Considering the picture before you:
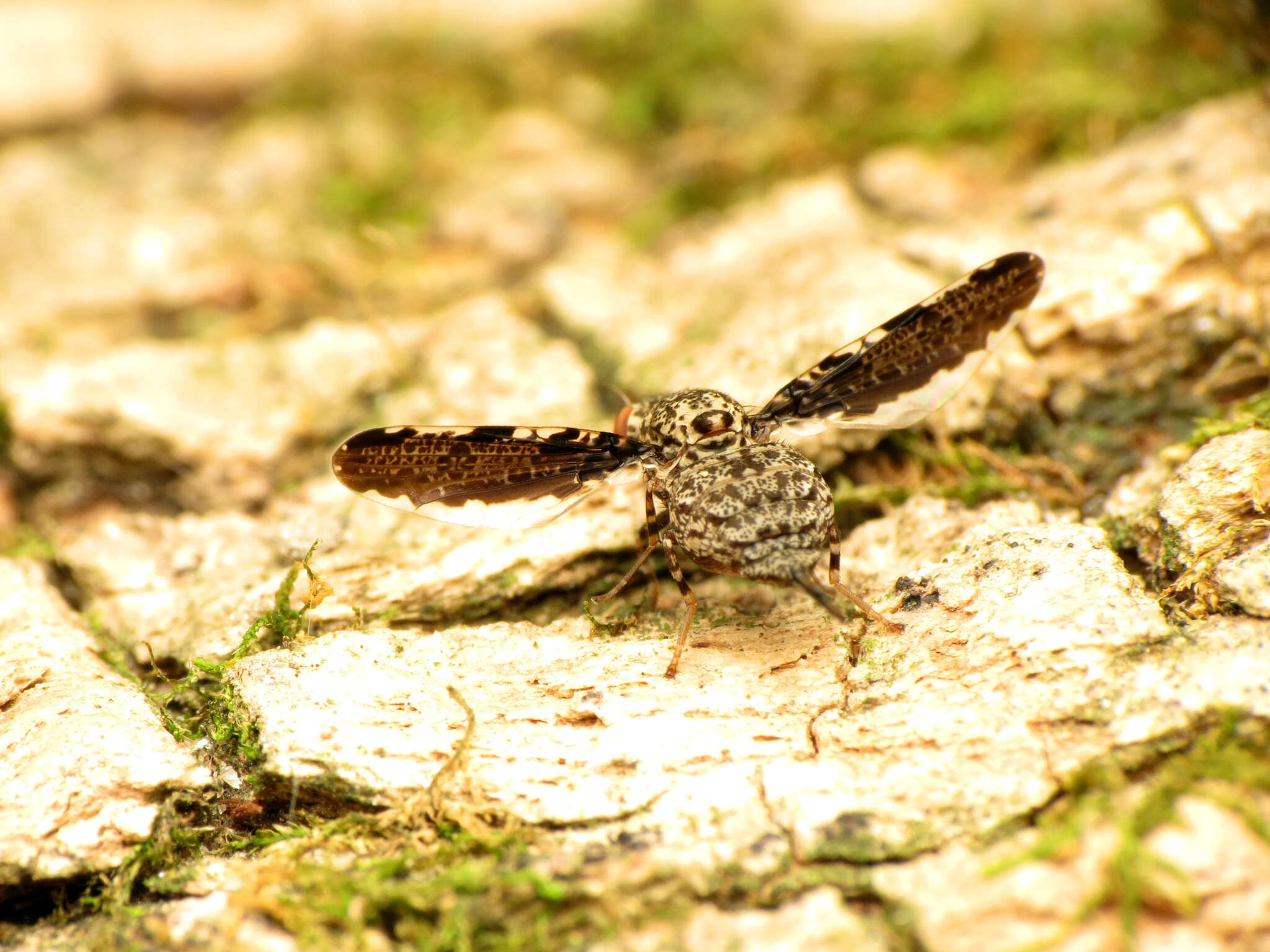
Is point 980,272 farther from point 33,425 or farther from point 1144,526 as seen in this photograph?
point 33,425

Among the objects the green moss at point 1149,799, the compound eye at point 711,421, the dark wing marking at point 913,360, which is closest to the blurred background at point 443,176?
the dark wing marking at point 913,360

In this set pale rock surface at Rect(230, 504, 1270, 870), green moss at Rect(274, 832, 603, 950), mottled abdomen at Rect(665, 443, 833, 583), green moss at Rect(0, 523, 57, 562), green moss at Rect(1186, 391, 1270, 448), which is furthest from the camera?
green moss at Rect(0, 523, 57, 562)

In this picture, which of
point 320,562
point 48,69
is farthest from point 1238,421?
point 48,69

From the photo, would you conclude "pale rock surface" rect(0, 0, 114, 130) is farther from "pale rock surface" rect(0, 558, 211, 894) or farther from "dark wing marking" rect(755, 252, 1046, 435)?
"dark wing marking" rect(755, 252, 1046, 435)

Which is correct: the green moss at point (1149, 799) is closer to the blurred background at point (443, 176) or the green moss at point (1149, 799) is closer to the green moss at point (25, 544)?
the blurred background at point (443, 176)

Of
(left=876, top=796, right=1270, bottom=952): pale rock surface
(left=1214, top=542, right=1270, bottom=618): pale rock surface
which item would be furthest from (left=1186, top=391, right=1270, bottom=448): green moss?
(left=876, top=796, right=1270, bottom=952): pale rock surface

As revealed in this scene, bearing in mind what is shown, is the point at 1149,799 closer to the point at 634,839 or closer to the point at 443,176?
the point at 634,839
